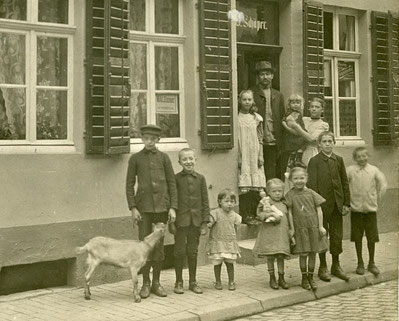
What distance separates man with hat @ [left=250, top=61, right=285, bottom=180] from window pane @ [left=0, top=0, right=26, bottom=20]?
350 cm

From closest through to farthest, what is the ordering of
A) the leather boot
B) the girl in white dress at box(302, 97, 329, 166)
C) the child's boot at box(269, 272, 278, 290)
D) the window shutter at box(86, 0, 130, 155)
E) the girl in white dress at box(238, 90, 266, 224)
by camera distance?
the child's boot at box(269, 272, 278, 290) → the window shutter at box(86, 0, 130, 155) → the leather boot → the girl in white dress at box(238, 90, 266, 224) → the girl in white dress at box(302, 97, 329, 166)

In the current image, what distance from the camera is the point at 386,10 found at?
38.6 feet

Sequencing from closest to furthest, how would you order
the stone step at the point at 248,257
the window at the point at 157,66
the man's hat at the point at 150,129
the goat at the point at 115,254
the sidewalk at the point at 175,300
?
the sidewalk at the point at 175,300 < the goat at the point at 115,254 < the man's hat at the point at 150,129 < the window at the point at 157,66 < the stone step at the point at 248,257

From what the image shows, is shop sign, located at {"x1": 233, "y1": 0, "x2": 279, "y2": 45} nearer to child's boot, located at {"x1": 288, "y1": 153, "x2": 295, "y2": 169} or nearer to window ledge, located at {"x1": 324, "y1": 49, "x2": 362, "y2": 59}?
window ledge, located at {"x1": 324, "y1": 49, "x2": 362, "y2": 59}

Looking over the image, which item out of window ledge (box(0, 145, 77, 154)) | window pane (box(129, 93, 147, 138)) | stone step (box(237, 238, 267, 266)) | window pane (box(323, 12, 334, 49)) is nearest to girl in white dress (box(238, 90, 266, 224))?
stone step (box(237, 238, 267, 266))

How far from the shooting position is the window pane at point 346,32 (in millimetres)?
11500

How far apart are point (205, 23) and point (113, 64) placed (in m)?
1.58

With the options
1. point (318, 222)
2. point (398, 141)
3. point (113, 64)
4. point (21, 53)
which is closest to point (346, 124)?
point (398, 141)

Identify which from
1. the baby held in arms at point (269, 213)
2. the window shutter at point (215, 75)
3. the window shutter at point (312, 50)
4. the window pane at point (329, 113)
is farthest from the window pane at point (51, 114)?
the window pane at point (329, 113)

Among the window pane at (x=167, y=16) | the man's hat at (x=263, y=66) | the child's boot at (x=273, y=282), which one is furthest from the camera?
the man's hat at (x=263, y=66)

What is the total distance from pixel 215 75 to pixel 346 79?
3025mm

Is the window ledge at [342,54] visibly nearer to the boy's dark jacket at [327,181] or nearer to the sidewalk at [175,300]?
the boy's dark jacket at [327,181]

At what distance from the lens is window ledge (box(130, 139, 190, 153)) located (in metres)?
8.79

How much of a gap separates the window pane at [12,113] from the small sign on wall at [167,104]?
1833 mm
